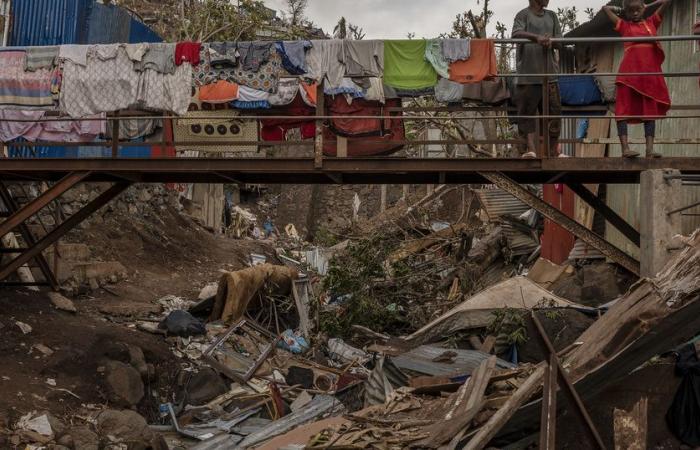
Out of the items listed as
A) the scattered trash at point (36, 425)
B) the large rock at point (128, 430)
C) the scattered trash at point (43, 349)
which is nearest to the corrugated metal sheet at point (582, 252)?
the large rock at point (128, 430)

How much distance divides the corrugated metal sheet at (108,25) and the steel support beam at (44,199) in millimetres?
6748

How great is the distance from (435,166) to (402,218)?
39.0ft

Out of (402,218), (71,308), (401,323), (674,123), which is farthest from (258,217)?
(674,123)

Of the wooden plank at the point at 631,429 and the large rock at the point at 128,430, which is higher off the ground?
the wooden plank at the point at 631,429

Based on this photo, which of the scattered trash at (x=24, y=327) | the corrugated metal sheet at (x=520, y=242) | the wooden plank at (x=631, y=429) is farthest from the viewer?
the corrugated metal sheet at (x=520, y=242)

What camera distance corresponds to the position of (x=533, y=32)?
31.0ft

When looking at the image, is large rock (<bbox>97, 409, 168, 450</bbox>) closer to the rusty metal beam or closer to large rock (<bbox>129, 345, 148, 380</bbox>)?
large rock (<bbox>129, 345, 148, 380</bbox>)

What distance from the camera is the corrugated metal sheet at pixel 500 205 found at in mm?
20109

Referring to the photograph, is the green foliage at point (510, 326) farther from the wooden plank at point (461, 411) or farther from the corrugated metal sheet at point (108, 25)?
the corrugated metal sheet at point (108, 25)

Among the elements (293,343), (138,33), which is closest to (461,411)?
(293,343)

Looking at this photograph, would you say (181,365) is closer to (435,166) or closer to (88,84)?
(88,84)

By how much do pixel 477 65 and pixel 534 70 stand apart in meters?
0.66

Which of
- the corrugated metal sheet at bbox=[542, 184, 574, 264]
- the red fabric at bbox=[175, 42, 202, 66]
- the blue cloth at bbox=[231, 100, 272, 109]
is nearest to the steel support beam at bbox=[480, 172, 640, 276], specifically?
the blue cloth at bbox=[231, 100, 272, 109]

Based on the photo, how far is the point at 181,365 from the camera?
13352mm
